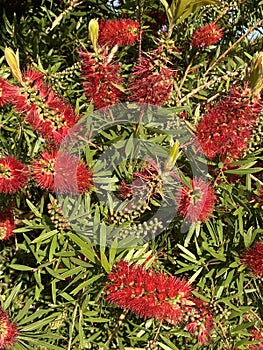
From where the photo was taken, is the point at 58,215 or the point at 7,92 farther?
the point at 58,215

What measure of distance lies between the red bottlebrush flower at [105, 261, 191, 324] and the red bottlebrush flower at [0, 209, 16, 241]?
31cm

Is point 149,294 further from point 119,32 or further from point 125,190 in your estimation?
point 119,32

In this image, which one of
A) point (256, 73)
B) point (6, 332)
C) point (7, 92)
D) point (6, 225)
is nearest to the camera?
point (256, 73)

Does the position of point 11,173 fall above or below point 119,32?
below

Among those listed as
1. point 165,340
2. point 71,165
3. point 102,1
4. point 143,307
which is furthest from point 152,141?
point 102,1

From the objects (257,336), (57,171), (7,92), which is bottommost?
(257,336)

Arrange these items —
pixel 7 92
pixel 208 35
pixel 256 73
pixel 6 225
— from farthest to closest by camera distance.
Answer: pixel 208 35 → pixel 6 225 → pixel 7 92 → pixel 256 73

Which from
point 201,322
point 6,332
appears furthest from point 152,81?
point 6,332

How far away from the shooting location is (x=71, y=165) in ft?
2.97

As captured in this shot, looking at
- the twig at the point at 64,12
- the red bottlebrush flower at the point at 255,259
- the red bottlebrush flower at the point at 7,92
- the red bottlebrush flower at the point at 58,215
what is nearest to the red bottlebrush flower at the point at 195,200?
the red bottlebrush flower at the point at 255,259

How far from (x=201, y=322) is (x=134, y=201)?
25 cm

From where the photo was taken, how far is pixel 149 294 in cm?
85

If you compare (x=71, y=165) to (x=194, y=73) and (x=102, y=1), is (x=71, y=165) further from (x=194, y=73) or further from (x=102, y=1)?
(x=102, y=1)

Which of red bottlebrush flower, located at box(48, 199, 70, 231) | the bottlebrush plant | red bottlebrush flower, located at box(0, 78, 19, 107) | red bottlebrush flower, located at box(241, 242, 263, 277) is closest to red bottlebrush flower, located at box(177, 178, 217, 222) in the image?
the bottlebrush plant
